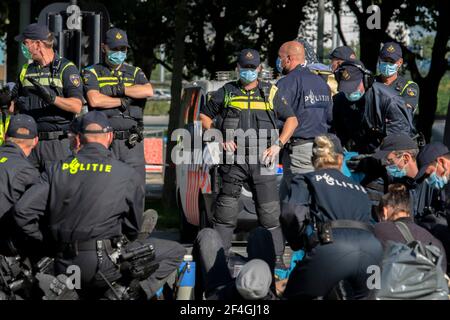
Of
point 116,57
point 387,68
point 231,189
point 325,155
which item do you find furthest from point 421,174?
point 116,57

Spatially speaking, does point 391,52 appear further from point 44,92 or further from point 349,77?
point 44,92

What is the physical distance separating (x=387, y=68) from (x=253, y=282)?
14.7 ft

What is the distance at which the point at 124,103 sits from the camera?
10828 millimetres

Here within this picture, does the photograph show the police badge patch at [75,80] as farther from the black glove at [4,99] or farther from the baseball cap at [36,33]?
the black glove at [4,99]

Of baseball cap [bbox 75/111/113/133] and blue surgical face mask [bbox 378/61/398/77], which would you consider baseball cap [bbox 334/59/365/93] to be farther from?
baseball cap [bbox 75/111/113/133]

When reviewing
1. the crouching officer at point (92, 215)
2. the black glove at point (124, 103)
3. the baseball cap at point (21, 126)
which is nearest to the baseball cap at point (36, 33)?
the black glove at point (124, 103)

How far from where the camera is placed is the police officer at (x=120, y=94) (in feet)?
35.2

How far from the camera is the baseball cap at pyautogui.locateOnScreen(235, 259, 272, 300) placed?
743 cm

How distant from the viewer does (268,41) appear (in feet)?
99.7

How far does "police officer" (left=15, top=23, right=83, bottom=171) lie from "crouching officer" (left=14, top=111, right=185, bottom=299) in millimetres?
1987

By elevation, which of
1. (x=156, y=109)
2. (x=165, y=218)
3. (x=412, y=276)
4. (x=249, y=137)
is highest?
(x=249, y=137)

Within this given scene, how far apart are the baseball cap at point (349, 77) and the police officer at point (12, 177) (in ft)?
11.4
